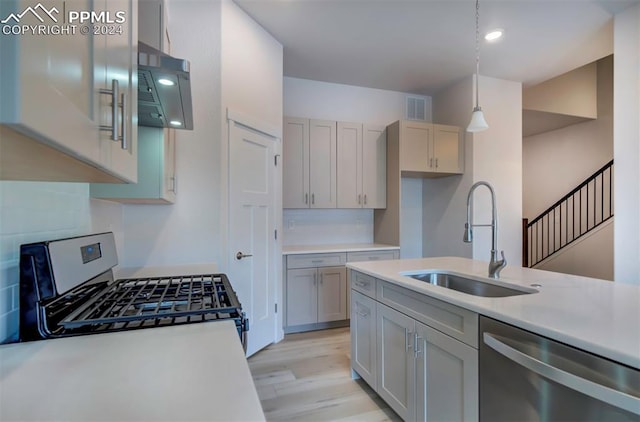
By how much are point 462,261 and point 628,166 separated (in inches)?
67.7

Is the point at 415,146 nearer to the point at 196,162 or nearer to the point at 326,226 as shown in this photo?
the point at 326,226

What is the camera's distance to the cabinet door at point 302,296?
11.5 ft

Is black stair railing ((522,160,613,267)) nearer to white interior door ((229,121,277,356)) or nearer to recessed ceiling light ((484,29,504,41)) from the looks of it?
recessed ceiling light ((484,29,504,41))

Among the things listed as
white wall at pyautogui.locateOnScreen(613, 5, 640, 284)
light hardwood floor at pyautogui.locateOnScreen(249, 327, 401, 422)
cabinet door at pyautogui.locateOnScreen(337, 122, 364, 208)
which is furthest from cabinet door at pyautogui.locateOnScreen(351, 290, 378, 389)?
white wall at pyautogui.locateOnScreen(613, 5, 640, 284)

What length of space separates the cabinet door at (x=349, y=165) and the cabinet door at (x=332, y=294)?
0.87m

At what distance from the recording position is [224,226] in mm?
2568

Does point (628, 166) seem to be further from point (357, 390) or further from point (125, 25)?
point (125, 25)

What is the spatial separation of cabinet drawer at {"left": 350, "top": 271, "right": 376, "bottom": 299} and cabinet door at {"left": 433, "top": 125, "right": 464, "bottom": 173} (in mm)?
2269

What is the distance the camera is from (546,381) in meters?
1.11

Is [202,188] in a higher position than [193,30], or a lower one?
lower

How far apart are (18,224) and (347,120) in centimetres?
383

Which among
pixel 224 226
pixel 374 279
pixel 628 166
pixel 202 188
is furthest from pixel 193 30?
pixel 628 166

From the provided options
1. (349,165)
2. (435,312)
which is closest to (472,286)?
(435,312)

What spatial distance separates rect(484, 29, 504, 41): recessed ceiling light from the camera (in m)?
3.07
